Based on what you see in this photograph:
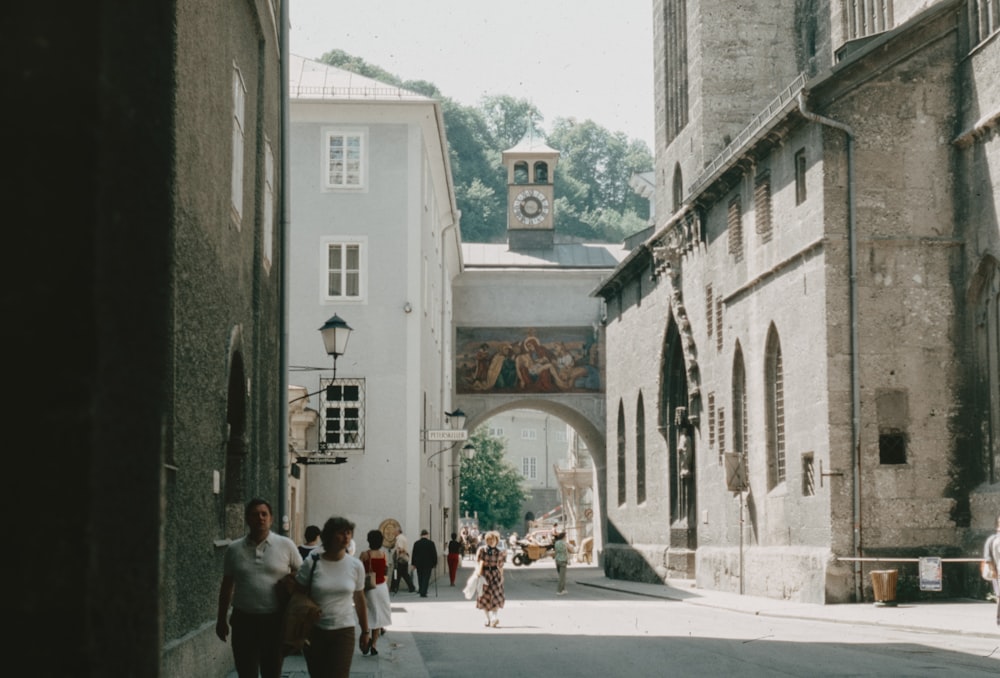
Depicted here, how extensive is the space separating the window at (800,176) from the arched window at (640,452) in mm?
18497

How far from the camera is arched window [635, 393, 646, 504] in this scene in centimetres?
4606

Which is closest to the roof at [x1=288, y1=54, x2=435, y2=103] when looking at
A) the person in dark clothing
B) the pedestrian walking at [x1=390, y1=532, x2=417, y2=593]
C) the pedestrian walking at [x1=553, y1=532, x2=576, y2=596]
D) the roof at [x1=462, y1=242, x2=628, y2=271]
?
the pedestrian walking at [x1=390, y1=532, x2=417, y2=593]

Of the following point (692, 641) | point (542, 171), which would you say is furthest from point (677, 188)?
point (542, 171)

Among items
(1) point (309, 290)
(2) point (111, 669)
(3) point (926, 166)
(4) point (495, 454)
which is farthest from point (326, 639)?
(4) point (495, 454)

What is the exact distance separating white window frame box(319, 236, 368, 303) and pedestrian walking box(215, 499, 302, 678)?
27.4 metres

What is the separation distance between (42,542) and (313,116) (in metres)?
36.0

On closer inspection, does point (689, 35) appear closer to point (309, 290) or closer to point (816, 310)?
point (309, 290)

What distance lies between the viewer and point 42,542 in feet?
6.59

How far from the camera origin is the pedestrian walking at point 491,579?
21531mm

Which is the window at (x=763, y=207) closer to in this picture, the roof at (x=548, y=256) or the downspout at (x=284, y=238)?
the downspout at (x=284, y=238)

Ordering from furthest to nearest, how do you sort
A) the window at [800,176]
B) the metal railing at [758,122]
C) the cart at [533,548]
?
1. the cart at [533,548]
2. the metal railing at [758,122]
3. the window at [800,176]

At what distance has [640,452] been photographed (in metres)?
46.5

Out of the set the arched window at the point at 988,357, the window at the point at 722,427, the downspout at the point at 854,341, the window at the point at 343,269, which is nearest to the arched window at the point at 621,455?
the window at the point at 722,427

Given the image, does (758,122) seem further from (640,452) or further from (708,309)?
(640,452)
